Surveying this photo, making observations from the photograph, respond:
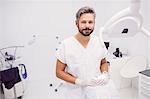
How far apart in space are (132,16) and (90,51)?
0.78m

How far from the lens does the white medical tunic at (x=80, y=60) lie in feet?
4.65

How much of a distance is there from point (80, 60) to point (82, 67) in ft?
0.16

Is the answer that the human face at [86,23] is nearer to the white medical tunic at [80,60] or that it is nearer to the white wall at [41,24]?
the white medical tunic at [80,60]

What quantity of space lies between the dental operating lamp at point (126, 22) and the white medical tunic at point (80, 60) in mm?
632

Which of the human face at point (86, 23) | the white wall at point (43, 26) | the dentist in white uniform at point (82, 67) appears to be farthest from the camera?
the white wall at point (43, 26)

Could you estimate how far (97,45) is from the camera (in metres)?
1.50

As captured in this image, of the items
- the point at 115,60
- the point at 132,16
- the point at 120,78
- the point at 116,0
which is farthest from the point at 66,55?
the point at 116,0

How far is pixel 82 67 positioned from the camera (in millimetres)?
1414

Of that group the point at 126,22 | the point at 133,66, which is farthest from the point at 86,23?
the point at 133,66

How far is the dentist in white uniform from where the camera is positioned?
1.34 m

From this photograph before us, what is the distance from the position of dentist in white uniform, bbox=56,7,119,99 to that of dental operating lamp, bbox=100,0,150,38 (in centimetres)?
57

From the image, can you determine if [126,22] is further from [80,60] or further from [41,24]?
[41,24]

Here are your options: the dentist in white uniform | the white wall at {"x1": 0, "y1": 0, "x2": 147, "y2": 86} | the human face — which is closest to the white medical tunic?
the dentist in white uniform

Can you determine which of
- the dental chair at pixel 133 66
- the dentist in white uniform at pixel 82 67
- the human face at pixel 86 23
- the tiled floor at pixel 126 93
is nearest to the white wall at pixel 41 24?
the tiled floor at pixel 126 93
